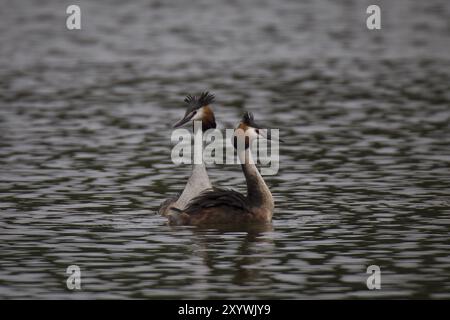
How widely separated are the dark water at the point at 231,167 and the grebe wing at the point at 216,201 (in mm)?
381

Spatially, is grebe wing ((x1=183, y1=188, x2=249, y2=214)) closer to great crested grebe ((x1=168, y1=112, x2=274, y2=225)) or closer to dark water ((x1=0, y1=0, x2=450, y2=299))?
great crested grebe ((x1=168, y1=112, x2=274, y2=225))

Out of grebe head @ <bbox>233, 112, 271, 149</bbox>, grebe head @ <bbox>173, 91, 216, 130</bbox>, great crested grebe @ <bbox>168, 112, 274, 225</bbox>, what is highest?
grebe head @ <bbox>173, 91, 216, 130</bbox>

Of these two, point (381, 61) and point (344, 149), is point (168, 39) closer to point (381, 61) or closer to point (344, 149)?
point (381, 61)

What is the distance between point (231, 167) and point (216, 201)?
5.65m

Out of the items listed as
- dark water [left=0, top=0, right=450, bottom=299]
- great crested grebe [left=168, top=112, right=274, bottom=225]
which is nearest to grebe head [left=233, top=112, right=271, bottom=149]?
great crested grebe [left=168, top=112, right=274, bottom=225]

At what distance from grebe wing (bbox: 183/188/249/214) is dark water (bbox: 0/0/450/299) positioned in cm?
38

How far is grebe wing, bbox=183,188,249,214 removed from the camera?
59.8 ft

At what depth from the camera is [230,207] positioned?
18.3 m

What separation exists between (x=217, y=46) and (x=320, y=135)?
67.5 ft

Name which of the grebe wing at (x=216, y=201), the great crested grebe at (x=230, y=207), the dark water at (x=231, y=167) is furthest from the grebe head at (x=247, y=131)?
the dark water at (x=231, y=167)

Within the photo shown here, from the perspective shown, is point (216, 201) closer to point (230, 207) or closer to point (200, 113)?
point (230, 207)

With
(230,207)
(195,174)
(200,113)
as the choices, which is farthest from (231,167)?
(230,207)
